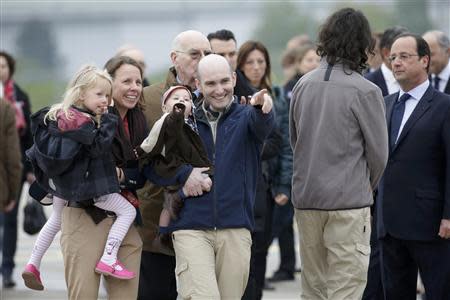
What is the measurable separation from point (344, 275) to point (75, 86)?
6.40ft

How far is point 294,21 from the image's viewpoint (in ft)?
82.2

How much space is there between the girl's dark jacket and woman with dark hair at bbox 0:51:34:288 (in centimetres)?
509

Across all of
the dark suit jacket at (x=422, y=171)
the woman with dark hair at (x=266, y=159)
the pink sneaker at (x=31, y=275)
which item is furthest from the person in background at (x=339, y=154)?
the pink sneaker at (x=31, y=275)

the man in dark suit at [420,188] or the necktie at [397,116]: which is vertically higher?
the necktie at [397,116]

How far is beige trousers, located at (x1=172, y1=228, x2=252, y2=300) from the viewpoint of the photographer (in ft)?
22.5

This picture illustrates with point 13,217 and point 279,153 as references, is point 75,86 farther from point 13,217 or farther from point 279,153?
point 13,217

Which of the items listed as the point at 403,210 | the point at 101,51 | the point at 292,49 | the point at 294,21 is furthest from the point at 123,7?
the point at 403,210

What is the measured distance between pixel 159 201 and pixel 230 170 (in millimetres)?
769

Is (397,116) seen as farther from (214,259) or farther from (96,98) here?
(96,98)

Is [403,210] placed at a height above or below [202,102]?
below

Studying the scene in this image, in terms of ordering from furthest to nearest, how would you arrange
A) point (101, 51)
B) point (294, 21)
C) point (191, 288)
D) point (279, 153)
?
point (294, 21)
point (101, 51)
point (279, 153)
point (191, 288)

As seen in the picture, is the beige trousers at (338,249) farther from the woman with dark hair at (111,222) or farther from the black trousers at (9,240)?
the black trousers at (9,240)

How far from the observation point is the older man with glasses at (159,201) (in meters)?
7.60

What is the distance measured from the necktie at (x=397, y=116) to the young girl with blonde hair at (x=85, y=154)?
1901 mm
